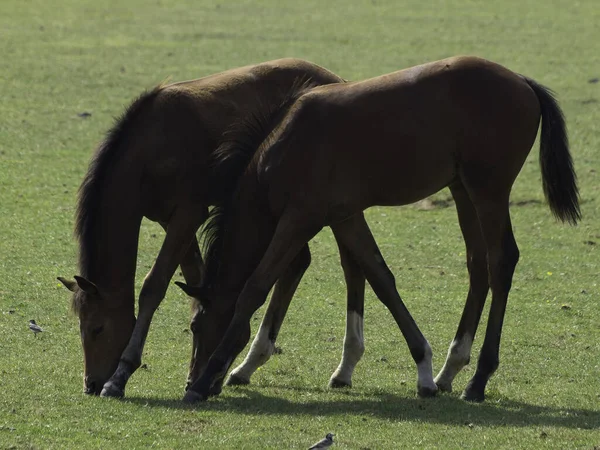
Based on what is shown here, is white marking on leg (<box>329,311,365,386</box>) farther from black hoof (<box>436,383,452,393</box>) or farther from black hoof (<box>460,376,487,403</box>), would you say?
black hoof (<box>460,376,487,403</box>)

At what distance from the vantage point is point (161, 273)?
340 inches

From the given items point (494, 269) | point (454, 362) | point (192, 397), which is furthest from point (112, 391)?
point (494, 269)

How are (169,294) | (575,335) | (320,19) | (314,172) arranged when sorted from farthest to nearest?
(320,19) < (169,294) < (575,335) < (314,172)

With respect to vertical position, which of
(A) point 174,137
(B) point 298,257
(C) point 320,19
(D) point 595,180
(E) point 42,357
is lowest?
(C) point 320,19

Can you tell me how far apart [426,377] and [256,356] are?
132 centimetres

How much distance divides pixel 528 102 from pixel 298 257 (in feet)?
7.11

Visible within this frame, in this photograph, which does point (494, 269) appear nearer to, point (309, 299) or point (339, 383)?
point (339, 383)

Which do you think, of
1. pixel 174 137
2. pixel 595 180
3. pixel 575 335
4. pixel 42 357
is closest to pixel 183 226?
pixel 174 137

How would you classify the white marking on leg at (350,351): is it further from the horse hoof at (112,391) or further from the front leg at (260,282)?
the horse hoof at (112,391)

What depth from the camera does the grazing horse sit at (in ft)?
27.4

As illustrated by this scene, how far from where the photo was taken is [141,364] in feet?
28.8

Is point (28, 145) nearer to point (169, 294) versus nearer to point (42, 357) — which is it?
point (169, 294)

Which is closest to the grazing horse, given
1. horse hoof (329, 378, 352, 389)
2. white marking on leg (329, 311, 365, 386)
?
white marking on leg (329, 311, 365, 386)

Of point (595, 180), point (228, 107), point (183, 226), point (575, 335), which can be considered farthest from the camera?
point (595, 180)
